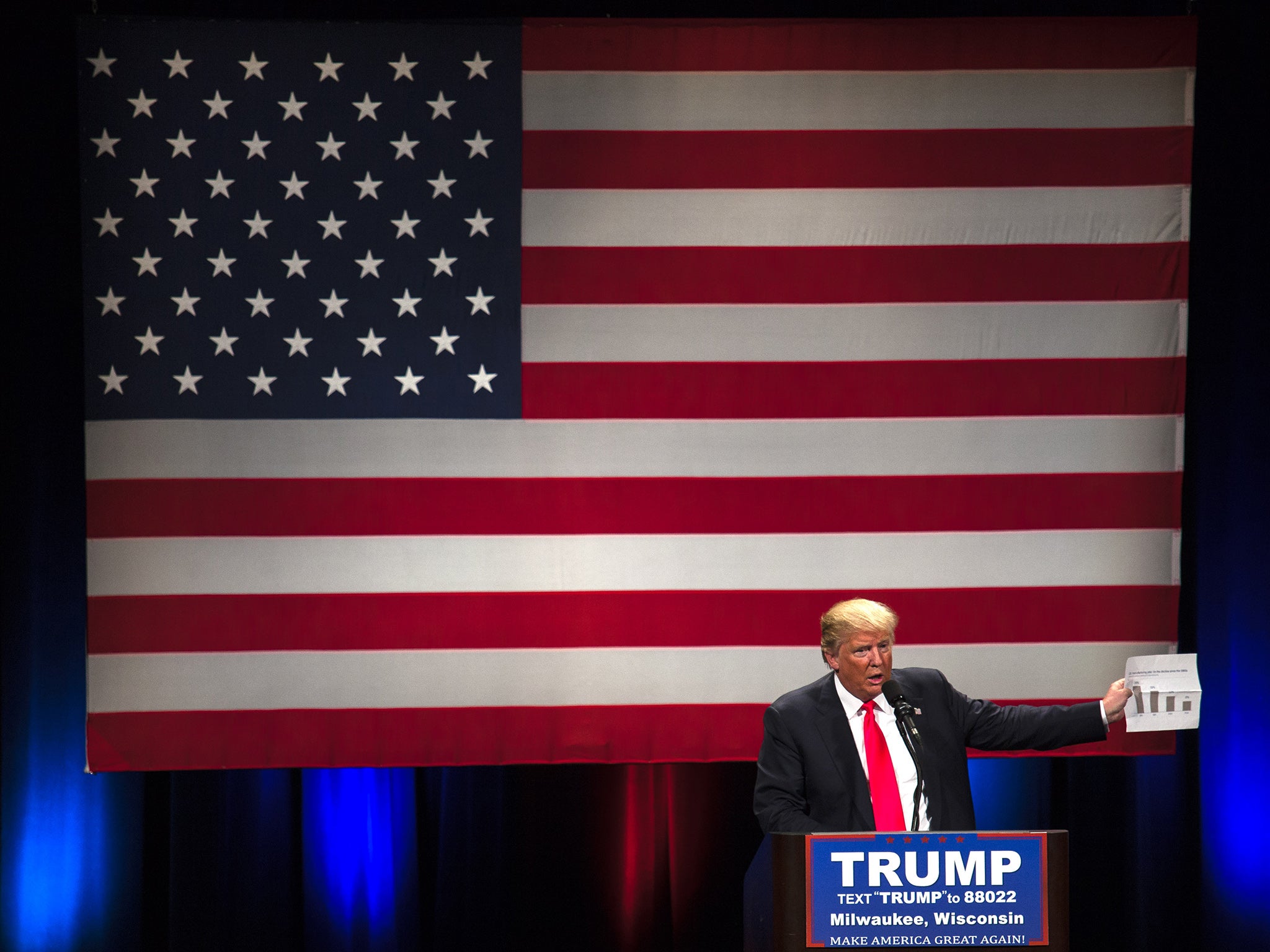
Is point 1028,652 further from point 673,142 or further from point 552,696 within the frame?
point 673,142

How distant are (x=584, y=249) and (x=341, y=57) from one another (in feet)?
3.29

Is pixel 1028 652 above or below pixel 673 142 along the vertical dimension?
below

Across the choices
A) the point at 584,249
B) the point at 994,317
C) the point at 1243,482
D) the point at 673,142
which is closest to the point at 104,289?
the point at 584,249

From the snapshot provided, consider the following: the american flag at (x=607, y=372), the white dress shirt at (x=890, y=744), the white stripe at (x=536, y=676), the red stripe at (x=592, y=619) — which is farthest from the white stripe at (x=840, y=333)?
the white dress shirt at (x=890, y=744)

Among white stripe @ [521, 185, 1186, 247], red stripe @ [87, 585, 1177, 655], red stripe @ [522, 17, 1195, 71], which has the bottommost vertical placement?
red stripe @ [87, 585, 1177, 655]

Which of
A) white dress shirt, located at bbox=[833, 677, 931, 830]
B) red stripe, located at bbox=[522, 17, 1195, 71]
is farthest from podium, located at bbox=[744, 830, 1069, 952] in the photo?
red stripe, located at bbox=[522, 17, 1195, 71]

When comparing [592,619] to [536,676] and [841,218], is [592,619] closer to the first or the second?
[536,676]

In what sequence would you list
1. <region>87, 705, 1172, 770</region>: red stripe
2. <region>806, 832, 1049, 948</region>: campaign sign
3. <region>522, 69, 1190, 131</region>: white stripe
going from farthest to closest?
<region>522, 69, 1190, 131</region>: white stripe < <region>87, 705, 1172, 770</region>: red stripe < <region>806, 832, 1049, 948</region>: campaign sign

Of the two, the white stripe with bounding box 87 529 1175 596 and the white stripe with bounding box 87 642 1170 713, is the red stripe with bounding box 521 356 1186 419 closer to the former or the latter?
the white stripe with bounding box 87 529 1175 596

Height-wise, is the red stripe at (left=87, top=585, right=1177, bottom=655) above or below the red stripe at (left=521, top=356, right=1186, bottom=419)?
below

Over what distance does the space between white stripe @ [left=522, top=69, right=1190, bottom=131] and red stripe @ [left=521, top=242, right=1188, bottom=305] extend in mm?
406

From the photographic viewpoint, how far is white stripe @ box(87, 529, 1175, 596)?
3.67 meters

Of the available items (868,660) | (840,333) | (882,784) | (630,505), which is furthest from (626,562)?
(882,784)

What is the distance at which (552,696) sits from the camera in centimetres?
368
